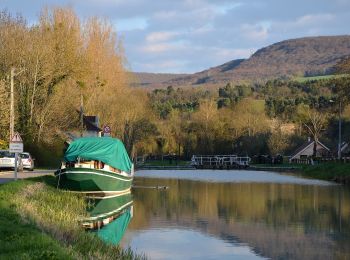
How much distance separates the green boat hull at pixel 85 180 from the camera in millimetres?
35000

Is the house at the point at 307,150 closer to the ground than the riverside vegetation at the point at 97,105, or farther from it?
closer to the ground

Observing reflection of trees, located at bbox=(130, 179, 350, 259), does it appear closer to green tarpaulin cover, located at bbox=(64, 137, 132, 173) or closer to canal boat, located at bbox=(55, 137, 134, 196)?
canal boat, located at bbox=(55, 137, 134, 196)

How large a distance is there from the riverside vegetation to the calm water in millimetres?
15442

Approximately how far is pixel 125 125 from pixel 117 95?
16306 millimetres

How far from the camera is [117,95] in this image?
240 feet

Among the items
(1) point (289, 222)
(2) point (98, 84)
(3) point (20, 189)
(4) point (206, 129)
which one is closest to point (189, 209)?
(1) point (289, 222)

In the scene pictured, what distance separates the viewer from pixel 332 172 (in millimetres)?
63344

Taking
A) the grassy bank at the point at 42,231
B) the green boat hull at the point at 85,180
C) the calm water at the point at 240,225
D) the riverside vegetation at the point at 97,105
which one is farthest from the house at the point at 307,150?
the grassy bank at the point at 42,231

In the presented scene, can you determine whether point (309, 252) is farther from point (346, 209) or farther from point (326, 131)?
point (326, 131)

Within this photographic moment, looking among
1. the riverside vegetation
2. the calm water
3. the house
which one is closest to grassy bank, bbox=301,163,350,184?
the riverside vegetation

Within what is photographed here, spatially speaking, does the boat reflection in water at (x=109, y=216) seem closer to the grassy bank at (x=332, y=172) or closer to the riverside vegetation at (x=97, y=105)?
the riverside vegetation at (x=97, y=105)

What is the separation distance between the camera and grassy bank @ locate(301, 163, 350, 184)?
191 feet

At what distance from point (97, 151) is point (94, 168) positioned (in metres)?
1.36

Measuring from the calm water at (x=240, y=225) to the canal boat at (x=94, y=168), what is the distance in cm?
190
